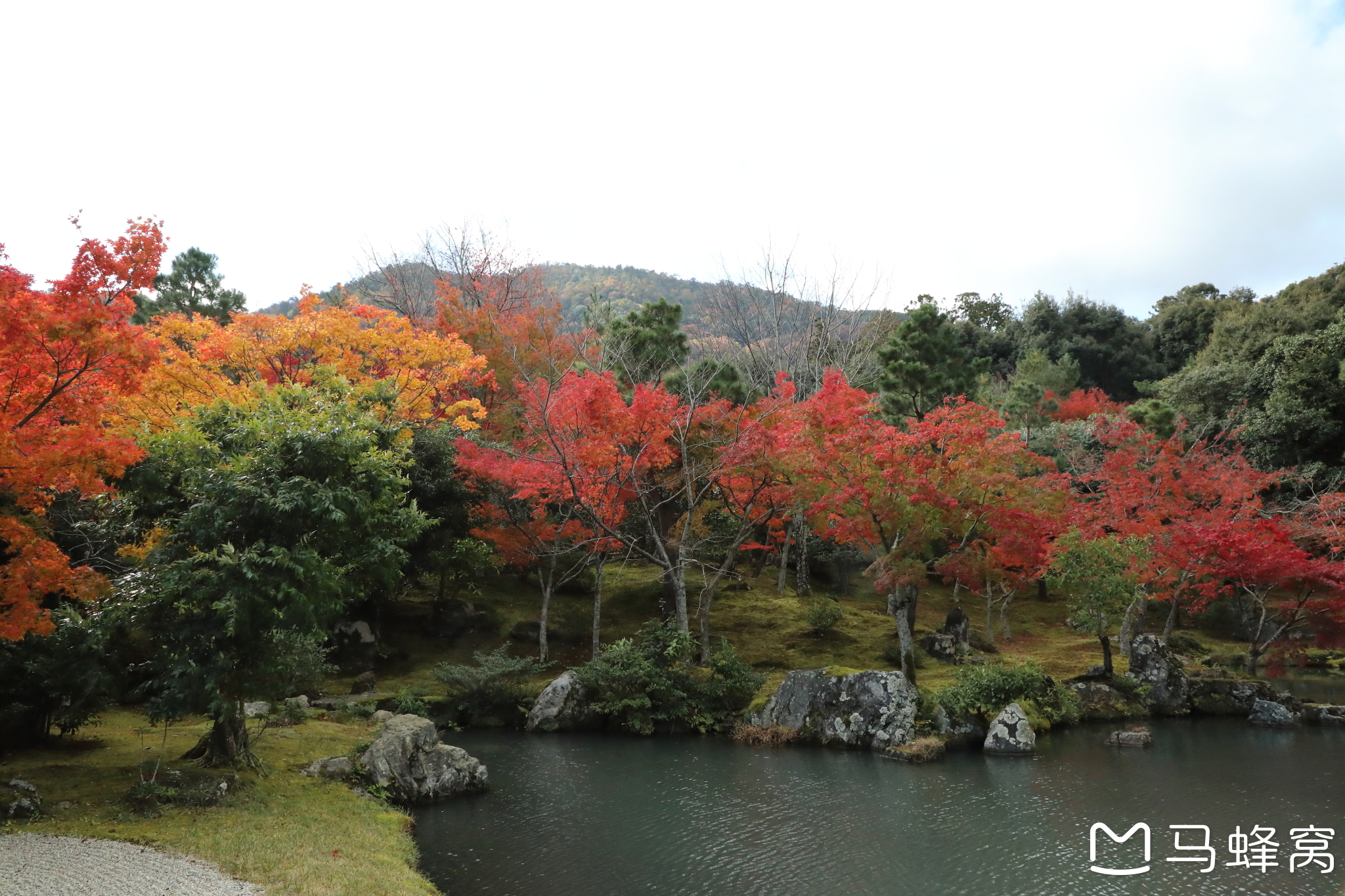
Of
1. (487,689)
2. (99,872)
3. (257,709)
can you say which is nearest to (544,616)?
(487,689)

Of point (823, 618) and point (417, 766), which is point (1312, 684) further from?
point (417, 766)

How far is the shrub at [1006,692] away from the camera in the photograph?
53.8ft

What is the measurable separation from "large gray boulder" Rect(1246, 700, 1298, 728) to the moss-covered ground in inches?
112

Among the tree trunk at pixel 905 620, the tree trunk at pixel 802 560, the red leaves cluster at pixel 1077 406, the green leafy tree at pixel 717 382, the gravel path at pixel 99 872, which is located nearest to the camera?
the gravel path at pixel 99 872

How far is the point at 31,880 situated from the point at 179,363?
1220cm

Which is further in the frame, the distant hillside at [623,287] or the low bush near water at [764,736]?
the distant hillside at [623,287]

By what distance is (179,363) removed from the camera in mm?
17188

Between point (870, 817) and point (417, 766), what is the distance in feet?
Answer: 23.1

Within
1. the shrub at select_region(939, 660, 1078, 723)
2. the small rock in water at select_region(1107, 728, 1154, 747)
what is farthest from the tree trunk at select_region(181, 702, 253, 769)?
the small rock in water at select_region(1107, 728, 1154, 747)

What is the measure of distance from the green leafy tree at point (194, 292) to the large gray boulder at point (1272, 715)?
36466 millimetres

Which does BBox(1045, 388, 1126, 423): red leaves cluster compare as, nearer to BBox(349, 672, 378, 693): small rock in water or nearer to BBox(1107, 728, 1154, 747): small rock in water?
BBox(1107, 728, 1154, 747): small rock in water

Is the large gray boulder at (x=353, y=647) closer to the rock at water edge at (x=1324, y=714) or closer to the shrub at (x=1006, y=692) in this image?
the shrub at (x=1006, y=692)

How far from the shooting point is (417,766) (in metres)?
12.8

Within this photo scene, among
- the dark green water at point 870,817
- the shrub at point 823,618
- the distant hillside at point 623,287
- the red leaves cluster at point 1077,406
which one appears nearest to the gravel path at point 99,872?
the dark green water at point 870,817
